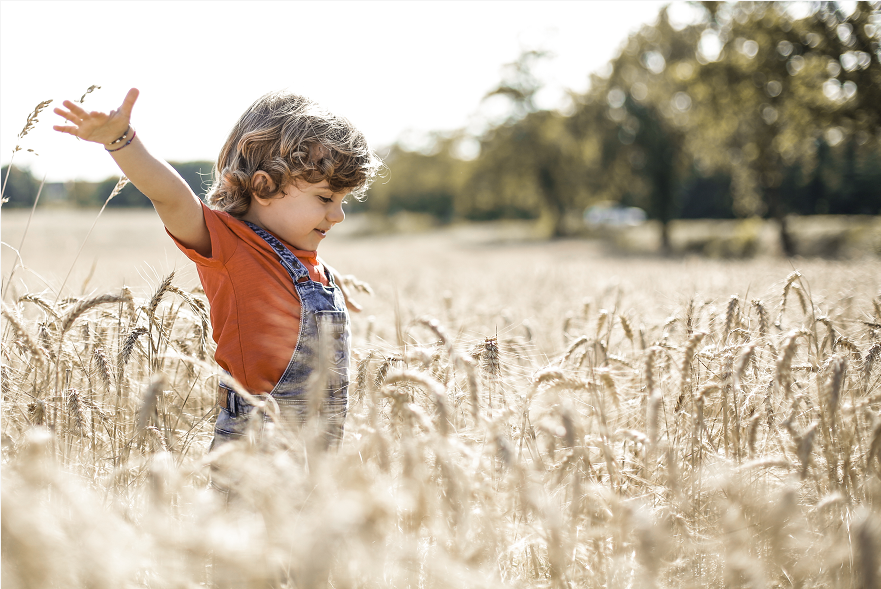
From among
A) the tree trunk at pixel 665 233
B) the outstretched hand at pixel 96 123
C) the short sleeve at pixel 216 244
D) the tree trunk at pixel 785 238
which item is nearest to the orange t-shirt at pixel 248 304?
the short sleeve at pixel 216 244

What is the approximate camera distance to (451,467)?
1.03m

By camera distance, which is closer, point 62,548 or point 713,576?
point 62,548

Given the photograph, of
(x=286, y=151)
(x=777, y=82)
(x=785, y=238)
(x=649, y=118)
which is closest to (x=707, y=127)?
(x=777, y=82)

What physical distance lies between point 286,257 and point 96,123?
675 mm

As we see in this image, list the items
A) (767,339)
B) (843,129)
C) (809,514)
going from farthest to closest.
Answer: (843,129) < (767,339) < (809,514)

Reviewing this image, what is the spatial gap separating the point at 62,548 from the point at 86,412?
3.96 ft

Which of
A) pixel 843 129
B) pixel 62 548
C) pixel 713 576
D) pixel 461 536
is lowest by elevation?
pixel 713 576

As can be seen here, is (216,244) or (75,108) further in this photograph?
(216,244)

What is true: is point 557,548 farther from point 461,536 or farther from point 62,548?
point 62,548

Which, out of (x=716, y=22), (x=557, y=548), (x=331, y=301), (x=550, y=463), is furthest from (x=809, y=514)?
(x=716, y=22)

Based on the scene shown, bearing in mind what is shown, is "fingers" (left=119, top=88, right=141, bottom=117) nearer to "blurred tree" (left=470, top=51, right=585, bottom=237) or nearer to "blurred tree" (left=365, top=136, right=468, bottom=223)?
"blurred tree" (left=470, top=51, right=585, bottom=237)

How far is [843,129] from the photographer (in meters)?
13.1

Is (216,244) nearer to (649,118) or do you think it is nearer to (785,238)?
(785,238)

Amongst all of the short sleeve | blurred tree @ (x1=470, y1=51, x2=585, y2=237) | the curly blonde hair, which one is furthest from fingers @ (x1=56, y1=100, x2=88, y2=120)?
blurred tree @ (x1=470, y1=51, x2=585, y2=237)
